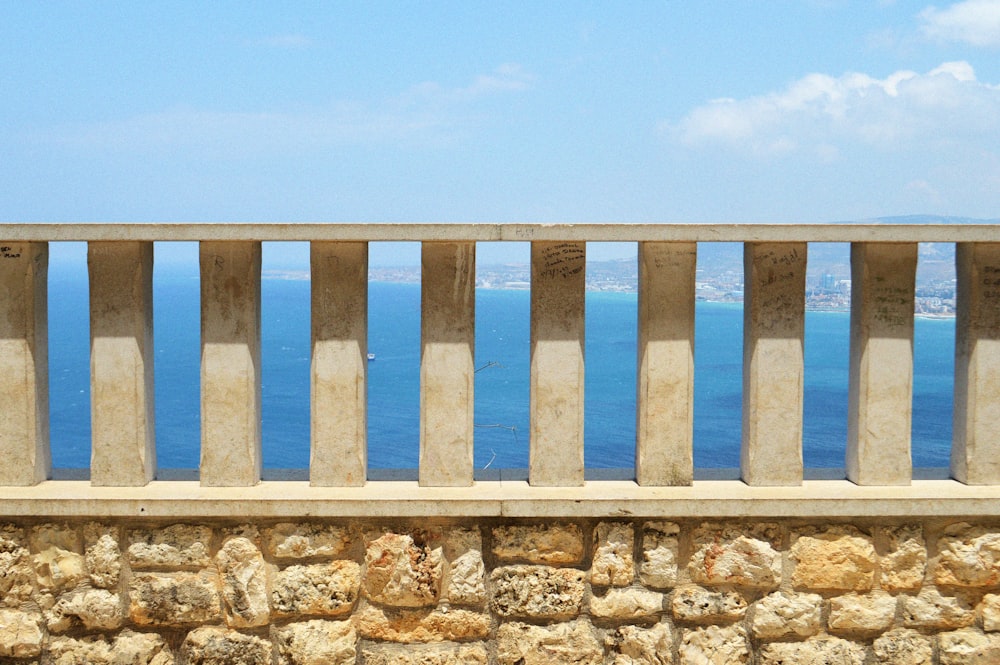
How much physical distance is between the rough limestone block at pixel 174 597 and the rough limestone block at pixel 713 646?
82.2 inches

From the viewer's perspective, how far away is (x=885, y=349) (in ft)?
14.5

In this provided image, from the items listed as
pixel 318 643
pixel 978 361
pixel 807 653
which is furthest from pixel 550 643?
pixel 978 361

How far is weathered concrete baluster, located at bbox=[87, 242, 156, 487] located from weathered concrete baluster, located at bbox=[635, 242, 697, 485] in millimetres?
2213

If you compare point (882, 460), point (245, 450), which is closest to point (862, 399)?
point (882, 460)

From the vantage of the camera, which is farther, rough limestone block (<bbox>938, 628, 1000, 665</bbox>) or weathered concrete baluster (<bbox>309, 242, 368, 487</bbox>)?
rough limestone block (<bbox>938, 628, 1000, 665</bbox>)

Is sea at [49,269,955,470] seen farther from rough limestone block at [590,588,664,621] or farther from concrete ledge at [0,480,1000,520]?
rough limestone block at [590,588,664,621]

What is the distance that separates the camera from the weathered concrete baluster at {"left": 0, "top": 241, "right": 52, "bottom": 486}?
439 cm

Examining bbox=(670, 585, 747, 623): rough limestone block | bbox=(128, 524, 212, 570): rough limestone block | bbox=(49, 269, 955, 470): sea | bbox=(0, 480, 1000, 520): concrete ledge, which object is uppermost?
bbox=(0, 480, 1000, 520): concrete ledge

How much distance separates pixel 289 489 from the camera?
441 cm

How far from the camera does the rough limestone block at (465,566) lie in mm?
4328

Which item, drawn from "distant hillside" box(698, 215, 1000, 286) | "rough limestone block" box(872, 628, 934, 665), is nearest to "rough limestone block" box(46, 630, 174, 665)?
"rough limestone block" box(872, 628, 934, 665)

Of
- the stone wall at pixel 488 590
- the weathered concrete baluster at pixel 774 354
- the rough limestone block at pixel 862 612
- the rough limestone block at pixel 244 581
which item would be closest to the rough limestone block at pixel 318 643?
the stone wall at pixel 488 590

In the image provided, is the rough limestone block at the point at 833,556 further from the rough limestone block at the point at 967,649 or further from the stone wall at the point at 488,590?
the rough limestone block at the point at 967,649

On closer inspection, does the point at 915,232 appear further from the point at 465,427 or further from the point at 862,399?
the point at 465,427
